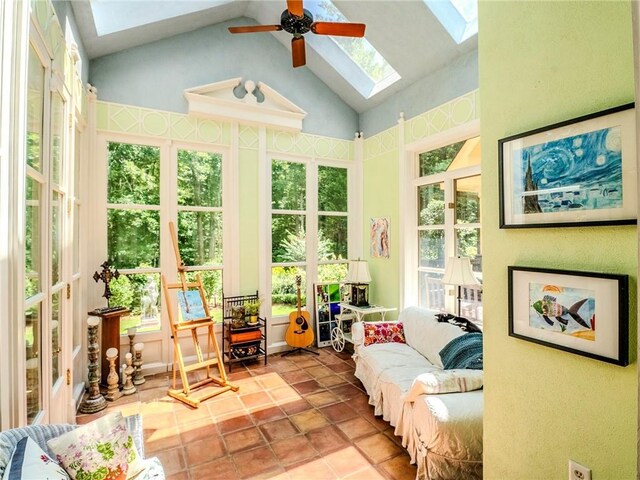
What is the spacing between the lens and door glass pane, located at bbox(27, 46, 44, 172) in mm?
1710

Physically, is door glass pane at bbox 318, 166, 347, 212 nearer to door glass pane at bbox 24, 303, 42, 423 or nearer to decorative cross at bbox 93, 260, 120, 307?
decorative cross at bbox 93, 260, 120, 307

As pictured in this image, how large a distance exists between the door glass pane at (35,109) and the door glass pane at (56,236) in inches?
19.6

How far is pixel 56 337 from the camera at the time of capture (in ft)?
7.62

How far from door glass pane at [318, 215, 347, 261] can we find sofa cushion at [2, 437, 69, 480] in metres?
3.87

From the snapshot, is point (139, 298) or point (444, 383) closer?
point (444, 383)

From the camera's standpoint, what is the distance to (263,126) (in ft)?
14.5

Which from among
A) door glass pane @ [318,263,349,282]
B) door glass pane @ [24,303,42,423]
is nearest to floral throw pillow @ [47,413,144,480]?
door glass pane @ [24,303,42,423]

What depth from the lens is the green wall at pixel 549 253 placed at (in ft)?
3.76

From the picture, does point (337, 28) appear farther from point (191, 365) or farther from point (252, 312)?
point (191, 365)

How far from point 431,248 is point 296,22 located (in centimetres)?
281

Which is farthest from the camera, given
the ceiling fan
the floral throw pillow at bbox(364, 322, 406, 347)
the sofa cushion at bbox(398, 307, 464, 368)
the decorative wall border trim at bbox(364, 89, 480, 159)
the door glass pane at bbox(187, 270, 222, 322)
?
the door glass pane at bbox(187, 270, 222, 322)

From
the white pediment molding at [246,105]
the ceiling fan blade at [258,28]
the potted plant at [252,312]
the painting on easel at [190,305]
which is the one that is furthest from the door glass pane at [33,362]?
the white pediment molding at [246,105]

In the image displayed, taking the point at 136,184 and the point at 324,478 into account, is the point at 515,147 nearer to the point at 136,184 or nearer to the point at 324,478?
the point at 324,478

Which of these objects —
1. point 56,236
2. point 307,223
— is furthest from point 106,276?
point 307,223
